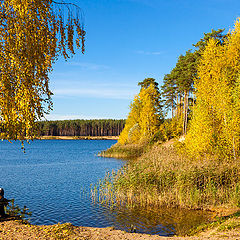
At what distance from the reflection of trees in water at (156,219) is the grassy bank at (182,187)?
0.70 meters

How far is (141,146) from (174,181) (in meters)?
28.1

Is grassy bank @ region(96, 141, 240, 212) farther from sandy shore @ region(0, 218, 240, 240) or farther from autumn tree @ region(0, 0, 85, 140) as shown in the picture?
autumn tree @ region(0, 0, 85, 140)

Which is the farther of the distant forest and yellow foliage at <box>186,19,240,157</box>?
the distant forest

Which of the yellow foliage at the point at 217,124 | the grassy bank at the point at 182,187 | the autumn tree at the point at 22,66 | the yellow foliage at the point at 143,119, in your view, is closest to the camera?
the autumn tree at the point at 22,66

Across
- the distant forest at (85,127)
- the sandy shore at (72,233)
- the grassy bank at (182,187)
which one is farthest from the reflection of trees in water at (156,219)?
the distant forest at (85,127)

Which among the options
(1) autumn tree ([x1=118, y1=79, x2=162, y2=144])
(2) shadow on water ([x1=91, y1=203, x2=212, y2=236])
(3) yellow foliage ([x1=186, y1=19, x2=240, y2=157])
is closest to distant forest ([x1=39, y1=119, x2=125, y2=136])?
(1) autumn tree ([x1=118, y1=79, x2=162, y2=144])

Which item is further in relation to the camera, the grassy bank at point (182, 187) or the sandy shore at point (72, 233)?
the grassy bank at point (182, 187)

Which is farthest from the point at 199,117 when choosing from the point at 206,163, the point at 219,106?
the point at 206,163

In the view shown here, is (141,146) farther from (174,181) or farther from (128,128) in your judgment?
(174,181)

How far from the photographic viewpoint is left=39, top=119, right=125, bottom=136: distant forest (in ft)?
542

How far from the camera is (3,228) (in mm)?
9828

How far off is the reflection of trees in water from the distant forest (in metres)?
149

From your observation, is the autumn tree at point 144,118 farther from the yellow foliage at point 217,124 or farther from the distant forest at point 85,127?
the distant forest at point 85,127

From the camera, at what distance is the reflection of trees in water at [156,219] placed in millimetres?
12023
